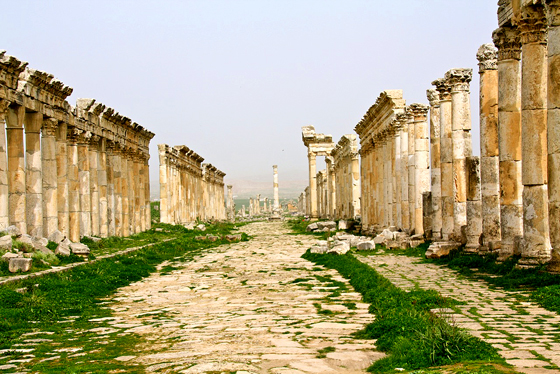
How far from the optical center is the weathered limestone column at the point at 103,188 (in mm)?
29375

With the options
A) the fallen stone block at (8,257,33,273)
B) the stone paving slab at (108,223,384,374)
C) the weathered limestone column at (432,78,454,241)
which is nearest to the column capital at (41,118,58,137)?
the stone paving slab at (108,223,384,374)

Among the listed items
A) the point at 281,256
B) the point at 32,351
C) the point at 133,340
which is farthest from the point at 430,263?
the point at 32,351

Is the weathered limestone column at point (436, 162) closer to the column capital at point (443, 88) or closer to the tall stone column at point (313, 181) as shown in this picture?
the column capital at point (443, 88)

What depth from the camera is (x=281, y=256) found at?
22.5 metres

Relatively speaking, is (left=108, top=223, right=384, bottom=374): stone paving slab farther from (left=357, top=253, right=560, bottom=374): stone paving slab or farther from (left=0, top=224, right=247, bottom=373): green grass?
(left=357, top=253, right=560, bottom=374): stone paving slab

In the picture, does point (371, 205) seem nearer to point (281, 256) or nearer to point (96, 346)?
point (281, 256)

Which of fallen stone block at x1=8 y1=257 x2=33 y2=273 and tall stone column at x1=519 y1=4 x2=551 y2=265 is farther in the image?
fallen stone block at x1=8 y1=257 x2=33 y2=273

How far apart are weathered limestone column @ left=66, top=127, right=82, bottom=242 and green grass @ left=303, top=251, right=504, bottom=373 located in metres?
16.1

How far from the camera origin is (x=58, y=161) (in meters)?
24.2

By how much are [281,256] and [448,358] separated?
16261 millimetres

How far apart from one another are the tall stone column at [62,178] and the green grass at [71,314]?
6.12 metres

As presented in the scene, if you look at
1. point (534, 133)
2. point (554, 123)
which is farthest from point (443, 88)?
point (554, 123)

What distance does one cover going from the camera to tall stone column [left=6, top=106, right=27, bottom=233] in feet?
66.2

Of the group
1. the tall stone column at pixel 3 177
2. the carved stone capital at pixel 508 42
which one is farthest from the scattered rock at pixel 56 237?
the carved stone capital at pixel 508 42
